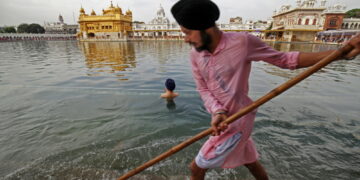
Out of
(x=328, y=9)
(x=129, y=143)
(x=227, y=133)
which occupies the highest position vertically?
(x=328, y=9)

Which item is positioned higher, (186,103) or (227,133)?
(227,133)

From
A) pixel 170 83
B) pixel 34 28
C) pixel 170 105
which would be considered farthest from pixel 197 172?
pixel 34 28

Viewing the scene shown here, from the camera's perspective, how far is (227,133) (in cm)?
154

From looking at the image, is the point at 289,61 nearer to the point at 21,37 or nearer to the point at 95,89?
the point at 95,89

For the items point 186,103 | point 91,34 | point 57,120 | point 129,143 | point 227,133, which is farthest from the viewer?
point 91,34

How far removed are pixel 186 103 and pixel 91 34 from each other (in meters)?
74.2

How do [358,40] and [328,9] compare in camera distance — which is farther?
[328,9]

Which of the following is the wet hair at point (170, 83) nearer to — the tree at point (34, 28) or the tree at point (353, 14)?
the tree at point (353, 14)

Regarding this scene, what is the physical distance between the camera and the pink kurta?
130 cm

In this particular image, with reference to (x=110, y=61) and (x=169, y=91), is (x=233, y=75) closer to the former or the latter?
(x=169, y=91)

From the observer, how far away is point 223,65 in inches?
53.4

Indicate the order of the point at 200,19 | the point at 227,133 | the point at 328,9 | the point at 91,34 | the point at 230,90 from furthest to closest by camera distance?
the point at 91,34
the point at 328,9
the point at 227,133
the point at 230,90
the point at 200,19

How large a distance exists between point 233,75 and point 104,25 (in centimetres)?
7333

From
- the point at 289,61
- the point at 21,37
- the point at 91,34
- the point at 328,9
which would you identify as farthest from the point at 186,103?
the point at 21,37
